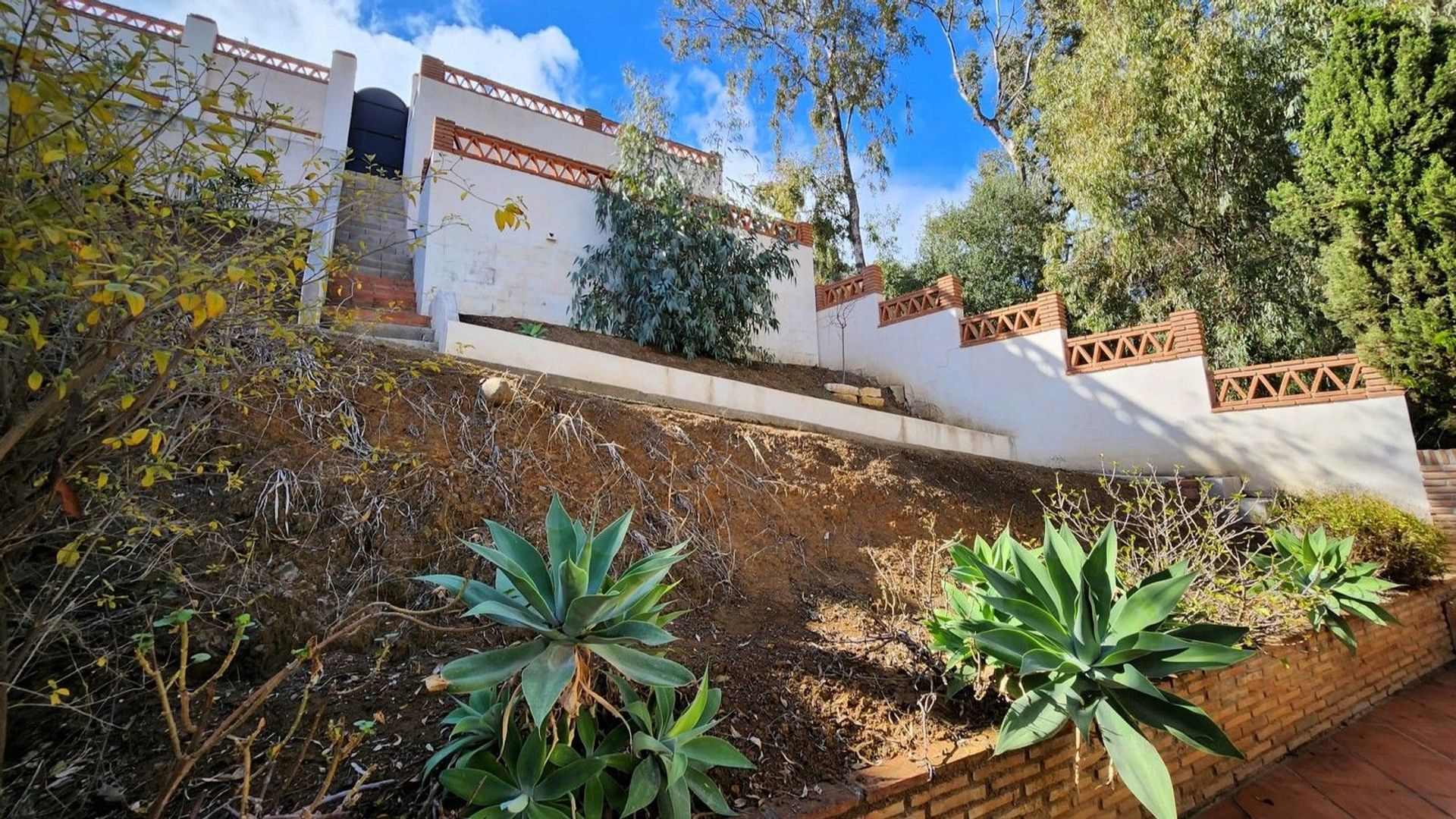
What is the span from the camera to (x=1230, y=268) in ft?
31.1

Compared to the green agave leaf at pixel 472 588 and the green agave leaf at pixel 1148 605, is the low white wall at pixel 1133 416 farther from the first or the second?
the green agave leaf at pixel 472 588

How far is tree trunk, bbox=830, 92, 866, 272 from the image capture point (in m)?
13.9

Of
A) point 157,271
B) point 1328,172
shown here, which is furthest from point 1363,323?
point 157,271

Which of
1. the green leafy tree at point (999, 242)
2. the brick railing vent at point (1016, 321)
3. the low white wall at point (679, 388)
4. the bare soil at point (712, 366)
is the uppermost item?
the green leafy tree at point (999, 242)

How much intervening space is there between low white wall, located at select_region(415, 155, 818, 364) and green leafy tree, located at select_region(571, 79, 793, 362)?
286 mm

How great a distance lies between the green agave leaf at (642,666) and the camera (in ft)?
5.53

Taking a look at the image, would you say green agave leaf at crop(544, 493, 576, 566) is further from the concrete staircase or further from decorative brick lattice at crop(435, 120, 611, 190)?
decorative brick lattice at crop(435, 120, 611, 190)

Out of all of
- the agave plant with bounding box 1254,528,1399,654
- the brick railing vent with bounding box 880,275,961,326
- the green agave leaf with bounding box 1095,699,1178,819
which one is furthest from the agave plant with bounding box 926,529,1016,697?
the brick railing vent with bounding box 880,275,961,326

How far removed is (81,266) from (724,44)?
14802 millimetres

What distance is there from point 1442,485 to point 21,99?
1035 centimetres

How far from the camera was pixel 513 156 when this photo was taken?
8.48 meters

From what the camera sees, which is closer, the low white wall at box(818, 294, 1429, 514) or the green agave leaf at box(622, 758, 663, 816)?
A: the green agave leaf at box(622, 758, 663, 816)

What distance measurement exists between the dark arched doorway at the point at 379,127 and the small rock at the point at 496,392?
9.30 meters

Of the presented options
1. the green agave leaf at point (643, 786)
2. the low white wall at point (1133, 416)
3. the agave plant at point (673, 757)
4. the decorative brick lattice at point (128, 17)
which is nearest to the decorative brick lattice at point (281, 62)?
the decorative brick lattice at point (128, 17)
